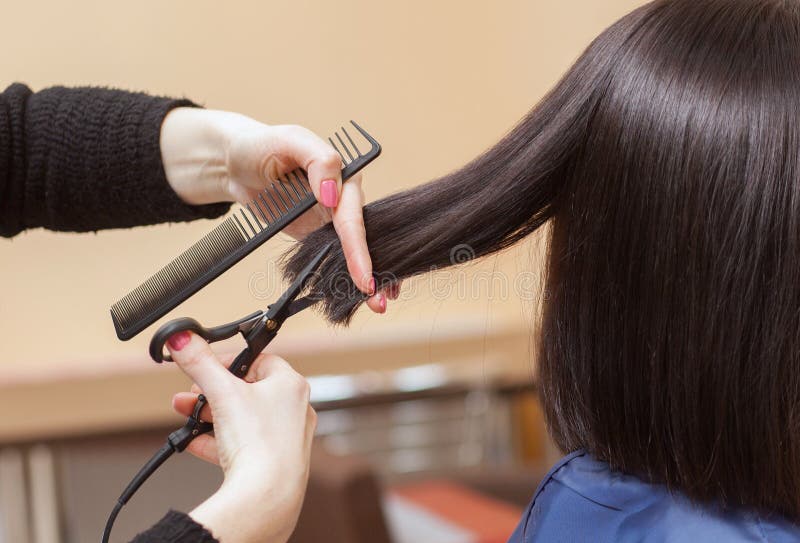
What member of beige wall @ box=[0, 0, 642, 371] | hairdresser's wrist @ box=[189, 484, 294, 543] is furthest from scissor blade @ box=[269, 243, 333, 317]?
beige wall @ box=[0, 0, 642, 371]

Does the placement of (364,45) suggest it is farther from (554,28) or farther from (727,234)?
(727,234)

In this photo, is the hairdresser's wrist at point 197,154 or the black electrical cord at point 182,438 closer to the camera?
the black electrical cord at point 182,438

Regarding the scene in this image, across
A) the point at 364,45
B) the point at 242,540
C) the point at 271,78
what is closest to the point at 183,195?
the point at 242,540

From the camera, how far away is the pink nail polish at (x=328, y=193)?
0.78 meters

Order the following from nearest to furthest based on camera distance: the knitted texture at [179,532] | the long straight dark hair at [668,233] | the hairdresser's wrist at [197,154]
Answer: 1. the knitted texture at [179,532]
2. the long straight dark hair at [668,233]
3. the hairdresser's wrist at [197,154]

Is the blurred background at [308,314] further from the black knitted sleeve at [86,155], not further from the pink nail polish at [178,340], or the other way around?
the pink nail polish at [178,340]

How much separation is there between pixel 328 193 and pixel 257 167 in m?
0.13

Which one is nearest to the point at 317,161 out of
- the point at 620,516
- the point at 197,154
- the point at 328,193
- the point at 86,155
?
the point at 328,193

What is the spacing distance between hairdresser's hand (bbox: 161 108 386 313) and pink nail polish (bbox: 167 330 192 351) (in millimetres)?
162

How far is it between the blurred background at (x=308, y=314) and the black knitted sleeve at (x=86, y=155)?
0.76m

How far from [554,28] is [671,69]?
218 centimetres

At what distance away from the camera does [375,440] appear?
2.58 meters

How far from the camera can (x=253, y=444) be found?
0.63 metres

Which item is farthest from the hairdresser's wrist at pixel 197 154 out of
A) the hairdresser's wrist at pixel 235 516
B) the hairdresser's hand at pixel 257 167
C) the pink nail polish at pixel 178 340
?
the hairdresser's wrist at pixel 235 516
